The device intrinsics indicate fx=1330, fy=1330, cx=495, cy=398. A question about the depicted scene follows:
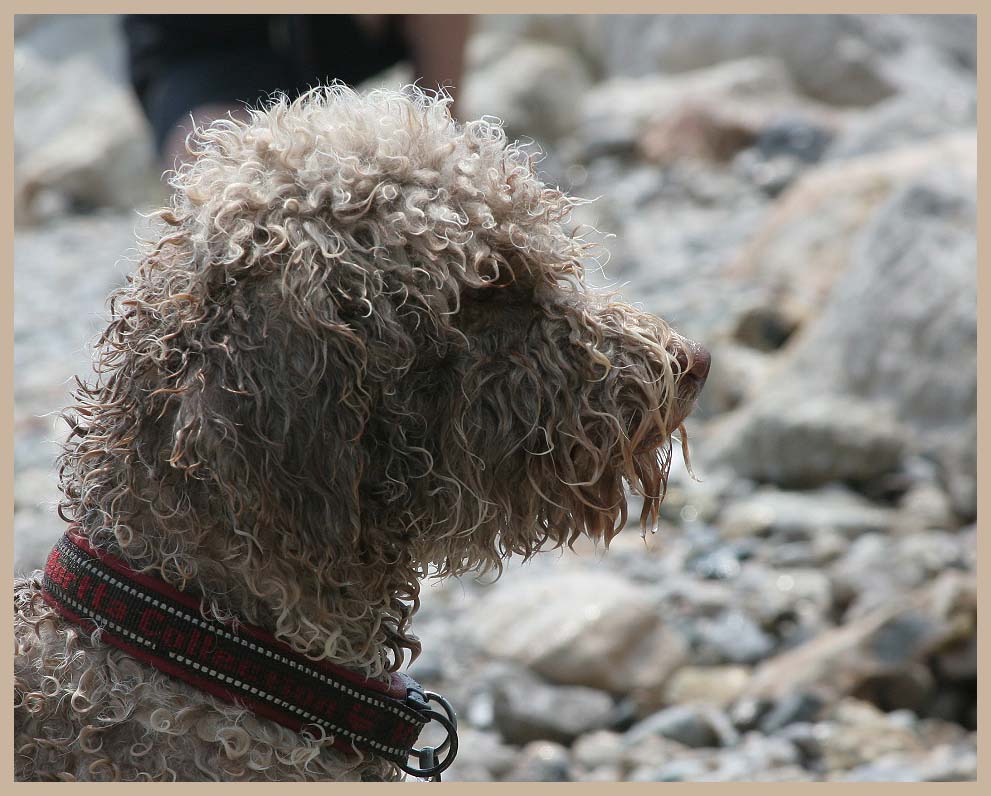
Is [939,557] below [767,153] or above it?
below

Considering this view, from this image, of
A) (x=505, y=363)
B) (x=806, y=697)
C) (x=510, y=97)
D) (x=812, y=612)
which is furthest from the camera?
(x=510, y=97)

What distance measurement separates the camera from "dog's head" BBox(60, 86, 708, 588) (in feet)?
9.77

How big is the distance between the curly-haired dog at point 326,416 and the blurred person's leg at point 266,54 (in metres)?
3.80

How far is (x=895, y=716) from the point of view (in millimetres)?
6512

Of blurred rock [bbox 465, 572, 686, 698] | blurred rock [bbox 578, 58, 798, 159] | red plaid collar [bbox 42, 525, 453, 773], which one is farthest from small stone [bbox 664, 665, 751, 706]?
blurred rock [bbox 578, 58, 798, 159]

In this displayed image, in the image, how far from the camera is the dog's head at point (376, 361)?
9.77ft

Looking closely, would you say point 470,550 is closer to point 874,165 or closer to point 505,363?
point 505,363

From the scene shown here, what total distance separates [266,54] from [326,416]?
16.3 ft

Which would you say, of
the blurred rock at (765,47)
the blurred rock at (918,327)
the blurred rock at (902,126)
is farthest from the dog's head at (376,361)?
the blurred rock at (765,47)

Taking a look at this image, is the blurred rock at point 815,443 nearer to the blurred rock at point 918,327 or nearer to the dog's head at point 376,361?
the blurred rock at point 918,327

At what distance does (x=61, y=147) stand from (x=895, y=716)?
21027mm

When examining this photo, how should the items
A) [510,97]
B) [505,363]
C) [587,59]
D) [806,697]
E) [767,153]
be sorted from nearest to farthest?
[505,363], [806,697], [767,153], [510,97], [587,59]

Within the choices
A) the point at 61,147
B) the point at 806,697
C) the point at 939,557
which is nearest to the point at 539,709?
the point at 806,697

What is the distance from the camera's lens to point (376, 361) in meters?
3.06
